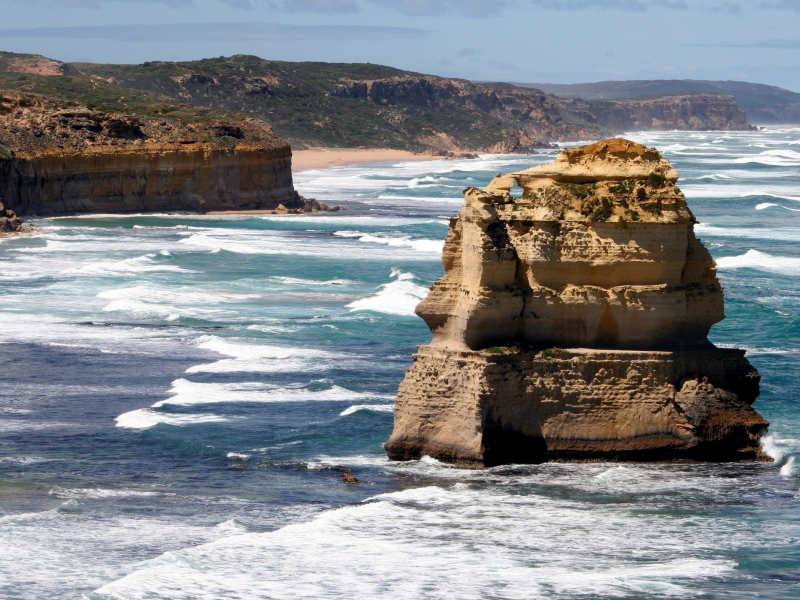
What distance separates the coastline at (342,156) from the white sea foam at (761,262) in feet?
229

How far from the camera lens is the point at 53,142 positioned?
65.8 meters

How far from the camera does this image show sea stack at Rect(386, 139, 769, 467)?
779 inches

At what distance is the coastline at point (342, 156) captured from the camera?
412ft

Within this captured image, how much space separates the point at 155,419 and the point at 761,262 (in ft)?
97.5

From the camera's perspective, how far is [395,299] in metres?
39.4

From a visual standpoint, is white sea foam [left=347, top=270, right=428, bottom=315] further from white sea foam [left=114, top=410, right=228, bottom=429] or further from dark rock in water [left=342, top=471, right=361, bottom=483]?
dark rock in water [left=342, top=471, right=361, bottom=483]

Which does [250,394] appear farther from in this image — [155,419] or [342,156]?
[342,156]

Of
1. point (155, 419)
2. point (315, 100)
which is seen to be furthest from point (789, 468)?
point (315, 100)

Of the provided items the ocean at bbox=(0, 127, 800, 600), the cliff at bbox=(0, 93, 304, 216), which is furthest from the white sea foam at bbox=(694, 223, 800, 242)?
the cliff at bbox=(0, 93, 304, 216)

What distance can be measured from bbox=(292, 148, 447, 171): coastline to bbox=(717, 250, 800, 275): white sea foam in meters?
69.7

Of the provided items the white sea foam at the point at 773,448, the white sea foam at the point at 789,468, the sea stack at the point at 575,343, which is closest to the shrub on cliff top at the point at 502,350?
the sea stack at the point at 575,343

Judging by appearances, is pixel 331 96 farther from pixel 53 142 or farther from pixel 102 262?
pixel 102 262

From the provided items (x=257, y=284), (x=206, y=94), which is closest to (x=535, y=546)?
(x=257, y=284)

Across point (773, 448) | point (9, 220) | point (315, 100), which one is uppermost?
point (315, 100)
